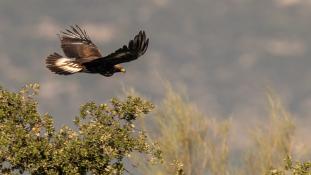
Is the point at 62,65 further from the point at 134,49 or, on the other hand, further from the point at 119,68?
the point at 134,49

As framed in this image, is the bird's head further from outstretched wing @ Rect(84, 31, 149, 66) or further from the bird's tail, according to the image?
outstretched wing @ Rect(84, 31, 149, 66)

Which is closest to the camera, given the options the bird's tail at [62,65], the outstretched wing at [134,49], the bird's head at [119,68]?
the outstretched wing at [134,49]

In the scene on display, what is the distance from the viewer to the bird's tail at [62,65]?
2193 centimetres

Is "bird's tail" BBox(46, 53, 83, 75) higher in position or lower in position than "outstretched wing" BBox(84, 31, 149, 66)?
higher

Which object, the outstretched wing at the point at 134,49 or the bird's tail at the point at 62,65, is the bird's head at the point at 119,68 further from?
the outstretched wing at the point at 134,49

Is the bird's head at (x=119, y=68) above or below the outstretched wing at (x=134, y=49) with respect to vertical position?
above

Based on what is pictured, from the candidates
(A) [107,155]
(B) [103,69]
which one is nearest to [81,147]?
(A) [107,155]

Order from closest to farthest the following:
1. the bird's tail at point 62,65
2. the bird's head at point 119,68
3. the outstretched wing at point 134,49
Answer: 1. the outstretched wing at point 134,49
2. the bird's tail at point 62,65
3. the bird's head at point 119,68

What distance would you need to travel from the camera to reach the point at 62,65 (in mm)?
22391

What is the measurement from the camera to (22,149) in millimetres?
19641

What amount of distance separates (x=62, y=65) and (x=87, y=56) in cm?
186

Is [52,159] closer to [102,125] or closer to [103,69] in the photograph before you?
[102,125]

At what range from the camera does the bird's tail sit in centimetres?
2193

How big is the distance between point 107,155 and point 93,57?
4790 mm
